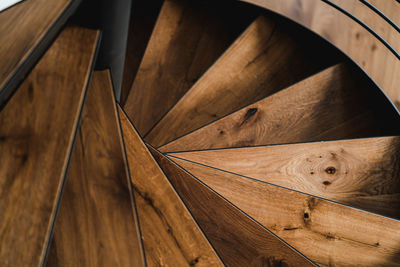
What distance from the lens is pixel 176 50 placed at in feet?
7.41

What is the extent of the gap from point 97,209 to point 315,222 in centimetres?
93

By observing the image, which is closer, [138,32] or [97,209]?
[97,209]

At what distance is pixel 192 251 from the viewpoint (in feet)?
3.41

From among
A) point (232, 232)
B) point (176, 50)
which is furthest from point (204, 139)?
point (176, 50)

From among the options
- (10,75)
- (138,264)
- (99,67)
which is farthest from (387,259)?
(10,75)

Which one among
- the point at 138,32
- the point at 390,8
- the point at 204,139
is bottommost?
the point at 204,139

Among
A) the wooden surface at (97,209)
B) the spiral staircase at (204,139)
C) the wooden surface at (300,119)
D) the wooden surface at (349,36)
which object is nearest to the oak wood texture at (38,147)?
the spiral staircase at (204,139)

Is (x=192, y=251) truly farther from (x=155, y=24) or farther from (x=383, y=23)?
(x=383, y=23)

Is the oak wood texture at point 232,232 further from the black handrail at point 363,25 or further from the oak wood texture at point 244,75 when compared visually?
the black handrail at point 363,25

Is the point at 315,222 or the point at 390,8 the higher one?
the point at 390,8

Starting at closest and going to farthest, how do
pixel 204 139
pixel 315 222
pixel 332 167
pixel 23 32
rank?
pixel 23 32 → pixel 315 222 → pixel 332 167 → pixel 204 139

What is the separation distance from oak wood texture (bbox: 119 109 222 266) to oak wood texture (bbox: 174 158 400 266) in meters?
0.37

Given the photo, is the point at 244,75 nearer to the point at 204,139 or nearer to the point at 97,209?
the point at 204,139

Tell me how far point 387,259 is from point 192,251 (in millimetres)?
964
